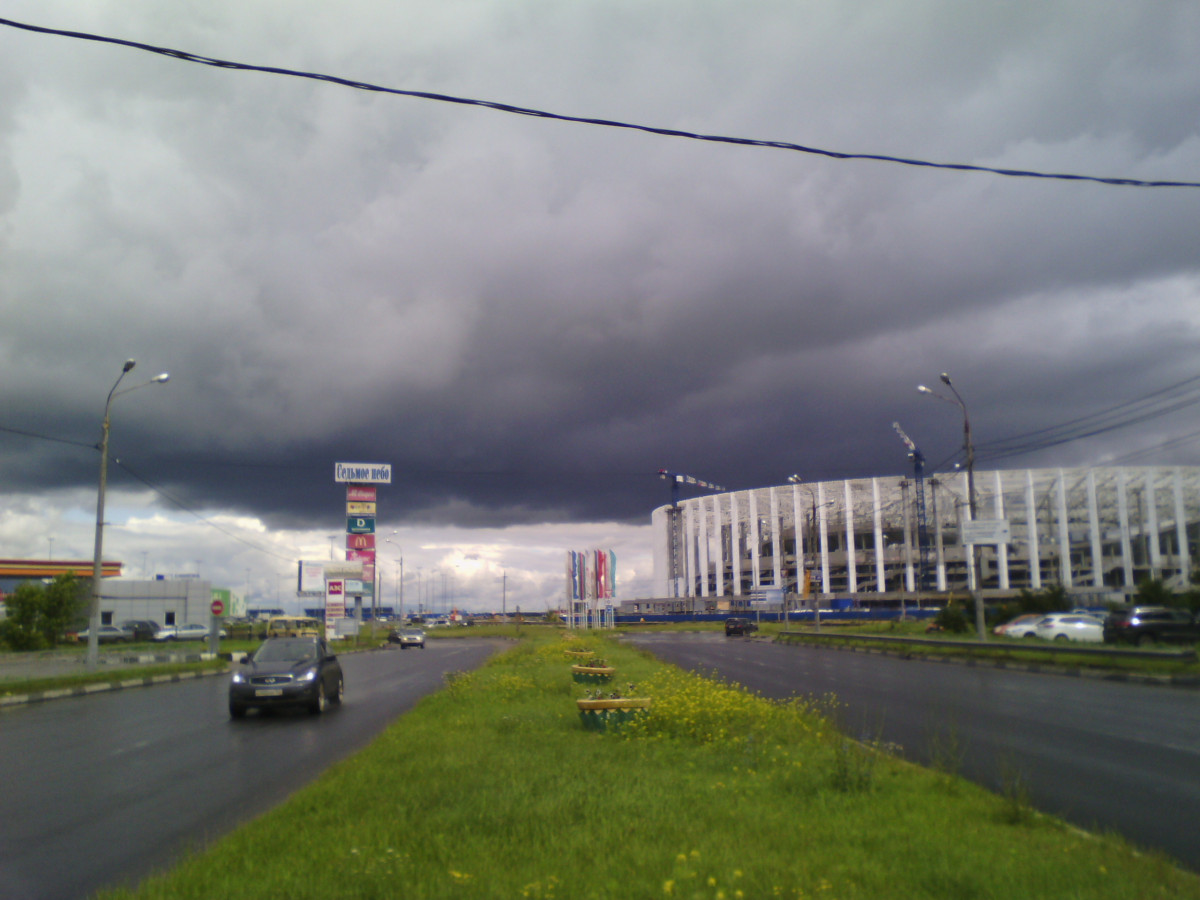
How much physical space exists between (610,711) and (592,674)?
295 inches

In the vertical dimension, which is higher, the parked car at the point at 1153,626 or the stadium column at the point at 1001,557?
the stadium column at the point at 1001,557

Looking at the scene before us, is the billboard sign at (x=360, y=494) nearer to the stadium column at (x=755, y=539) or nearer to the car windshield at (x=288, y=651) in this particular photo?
the car windshield at (x=288, y=651)

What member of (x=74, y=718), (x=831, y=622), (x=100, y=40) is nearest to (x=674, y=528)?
(x=831, y=622)

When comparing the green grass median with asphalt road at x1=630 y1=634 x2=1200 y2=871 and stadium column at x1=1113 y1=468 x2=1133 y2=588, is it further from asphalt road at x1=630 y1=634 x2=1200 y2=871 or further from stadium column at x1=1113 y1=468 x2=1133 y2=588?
stadium column at x1=1113 y1=468 x2=1133 y2=588

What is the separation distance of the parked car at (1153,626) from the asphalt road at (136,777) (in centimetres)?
2686

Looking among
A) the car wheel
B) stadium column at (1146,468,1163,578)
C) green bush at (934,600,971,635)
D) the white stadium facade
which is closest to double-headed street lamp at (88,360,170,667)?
the car wheel

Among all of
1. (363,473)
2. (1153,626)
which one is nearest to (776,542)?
(363,473)

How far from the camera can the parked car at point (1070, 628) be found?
38719mm

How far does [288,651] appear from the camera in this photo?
1781 centimetres

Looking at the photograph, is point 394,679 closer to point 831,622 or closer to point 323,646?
point 323,646

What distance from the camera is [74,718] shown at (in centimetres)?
1700

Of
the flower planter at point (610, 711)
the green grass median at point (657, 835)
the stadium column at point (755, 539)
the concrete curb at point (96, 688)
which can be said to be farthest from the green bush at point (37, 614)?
the stadium column at point (755, 539)

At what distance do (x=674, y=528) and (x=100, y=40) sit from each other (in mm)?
135462

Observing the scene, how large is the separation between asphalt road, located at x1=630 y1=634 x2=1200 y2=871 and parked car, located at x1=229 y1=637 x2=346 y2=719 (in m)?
9.72
